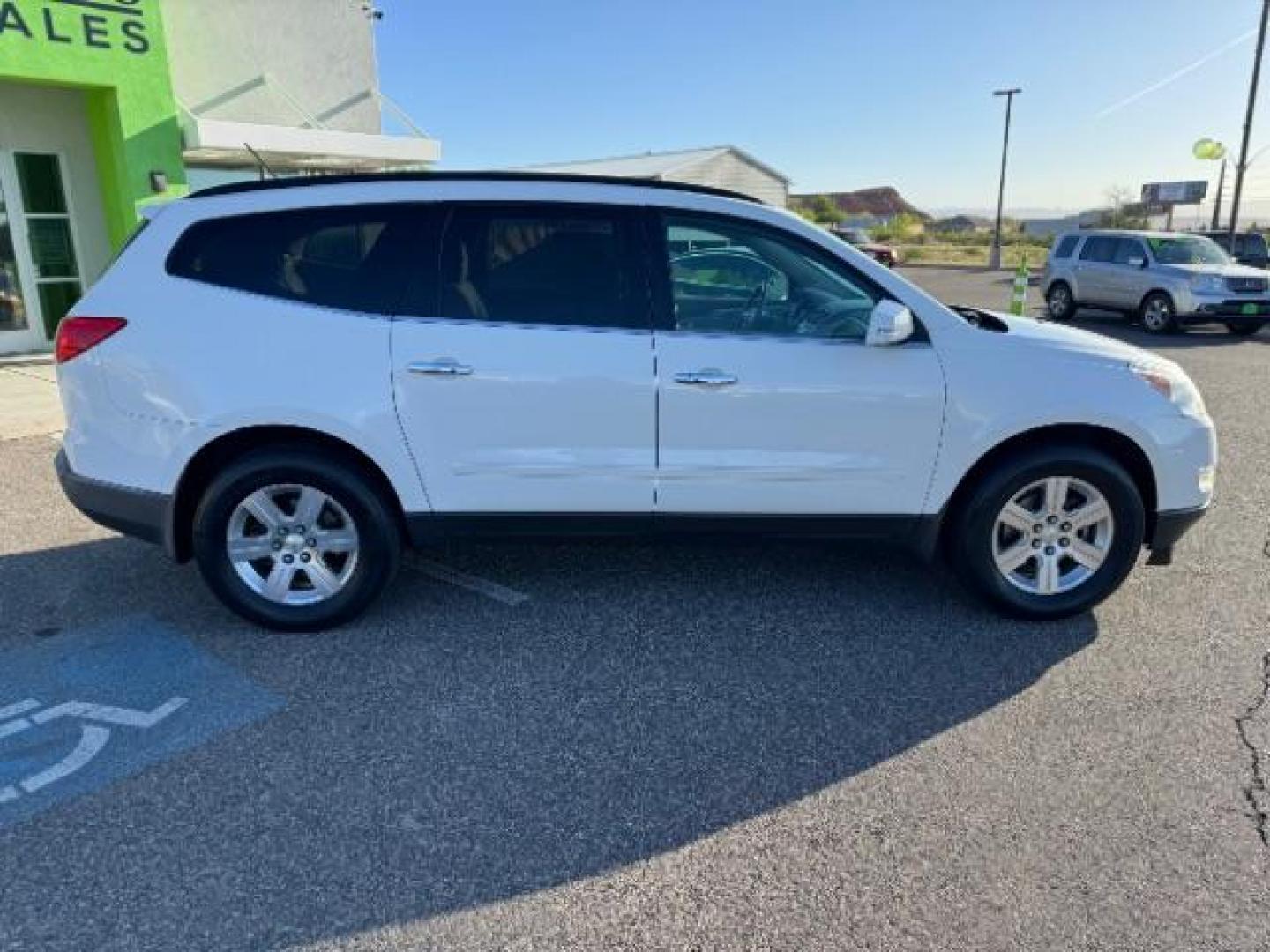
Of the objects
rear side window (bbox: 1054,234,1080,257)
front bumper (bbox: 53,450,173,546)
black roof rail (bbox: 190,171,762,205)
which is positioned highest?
black roof rail (bbox: 190,171,762,205)

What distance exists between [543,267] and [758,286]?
3.01 ft

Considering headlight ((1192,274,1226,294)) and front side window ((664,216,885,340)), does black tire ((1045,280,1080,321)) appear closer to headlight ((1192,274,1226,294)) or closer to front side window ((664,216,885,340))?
headlight ((1192,274,1226,294))

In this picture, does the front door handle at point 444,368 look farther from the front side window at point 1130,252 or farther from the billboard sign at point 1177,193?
the billboard sign at point 1177,193

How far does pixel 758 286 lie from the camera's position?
12.6 feet

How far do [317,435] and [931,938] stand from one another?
114 inches

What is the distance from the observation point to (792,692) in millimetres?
3408

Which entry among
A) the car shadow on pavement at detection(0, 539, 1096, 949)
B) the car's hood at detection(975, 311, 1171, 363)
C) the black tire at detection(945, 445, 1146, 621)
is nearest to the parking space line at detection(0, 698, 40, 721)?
the car shadow on pavement at detection(0, 539, 1096, 949)

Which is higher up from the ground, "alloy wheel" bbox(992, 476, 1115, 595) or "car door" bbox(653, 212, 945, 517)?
"car door" bbox(653, 212, 945, 517)

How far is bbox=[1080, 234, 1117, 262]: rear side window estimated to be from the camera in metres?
16.0

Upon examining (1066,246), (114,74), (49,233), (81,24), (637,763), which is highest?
(81,24)

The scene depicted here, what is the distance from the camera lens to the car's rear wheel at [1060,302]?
55.7ft

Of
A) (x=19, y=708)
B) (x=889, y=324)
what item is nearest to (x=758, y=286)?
(x=889, y=324)

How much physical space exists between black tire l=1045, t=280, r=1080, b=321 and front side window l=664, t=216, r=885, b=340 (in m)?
15.2

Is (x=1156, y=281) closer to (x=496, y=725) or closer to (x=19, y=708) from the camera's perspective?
(x=496, y=725)
